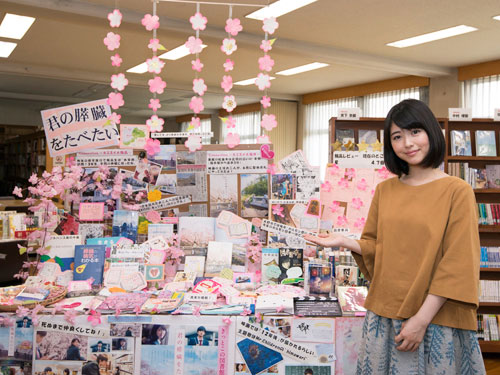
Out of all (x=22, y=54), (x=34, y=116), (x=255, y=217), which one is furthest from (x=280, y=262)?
(x=34, y=116)

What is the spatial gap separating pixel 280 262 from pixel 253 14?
12.7 feet

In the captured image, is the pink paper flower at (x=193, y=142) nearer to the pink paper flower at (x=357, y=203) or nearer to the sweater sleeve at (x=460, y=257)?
the pink paper flower at (x=357, y=203)

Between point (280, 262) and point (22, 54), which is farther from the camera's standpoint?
point (22, 54)

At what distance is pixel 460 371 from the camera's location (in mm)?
1504

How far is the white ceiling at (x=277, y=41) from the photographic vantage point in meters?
5.15

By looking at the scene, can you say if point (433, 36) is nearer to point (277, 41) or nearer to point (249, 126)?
point (277, 41)

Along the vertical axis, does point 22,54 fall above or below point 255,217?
above

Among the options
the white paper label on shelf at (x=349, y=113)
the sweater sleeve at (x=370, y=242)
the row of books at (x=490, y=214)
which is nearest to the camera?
the sweater sleeve at (x=370, y=242)

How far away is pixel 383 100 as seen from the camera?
9641 millimetres

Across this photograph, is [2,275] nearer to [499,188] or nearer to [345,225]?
[345,225]

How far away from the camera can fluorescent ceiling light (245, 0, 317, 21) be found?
16.7 ft

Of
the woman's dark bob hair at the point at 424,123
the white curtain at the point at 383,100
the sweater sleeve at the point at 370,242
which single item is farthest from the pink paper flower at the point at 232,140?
the white curtain at the point at 383,100

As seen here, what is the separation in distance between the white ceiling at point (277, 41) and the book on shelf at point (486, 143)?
4.69 ft

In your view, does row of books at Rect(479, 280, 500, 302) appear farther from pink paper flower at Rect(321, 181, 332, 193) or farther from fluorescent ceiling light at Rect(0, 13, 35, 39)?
fluorescent ceiling light at Rect(0, 13, 35, 39)
